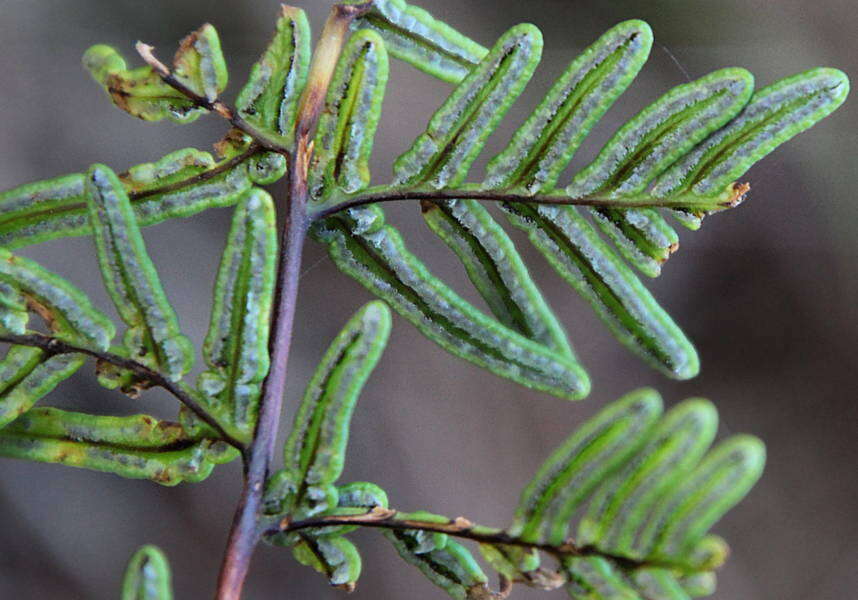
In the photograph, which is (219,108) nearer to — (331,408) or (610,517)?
(331,408)

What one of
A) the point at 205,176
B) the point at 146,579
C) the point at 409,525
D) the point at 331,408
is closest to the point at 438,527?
the point at 409,525

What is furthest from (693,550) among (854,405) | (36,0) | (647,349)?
(36,0)

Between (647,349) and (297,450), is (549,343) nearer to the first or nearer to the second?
(647,349)

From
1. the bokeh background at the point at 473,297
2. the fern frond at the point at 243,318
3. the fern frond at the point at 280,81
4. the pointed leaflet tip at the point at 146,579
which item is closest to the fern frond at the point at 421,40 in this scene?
the fern frond at the point at 280,81

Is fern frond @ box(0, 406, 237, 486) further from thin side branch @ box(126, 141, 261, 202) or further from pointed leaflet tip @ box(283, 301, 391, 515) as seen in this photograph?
thin side branch @ box(126, 141, 261, 202)

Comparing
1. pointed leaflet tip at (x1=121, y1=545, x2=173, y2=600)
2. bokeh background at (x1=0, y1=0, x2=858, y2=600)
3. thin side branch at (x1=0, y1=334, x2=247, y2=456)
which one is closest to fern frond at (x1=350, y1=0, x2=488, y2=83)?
thin side branch at (x1=0, y1=334, x2=247, y2=456)

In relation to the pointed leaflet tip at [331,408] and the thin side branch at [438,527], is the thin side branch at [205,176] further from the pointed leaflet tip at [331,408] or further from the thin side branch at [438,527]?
the thin side branch at [438,527]
